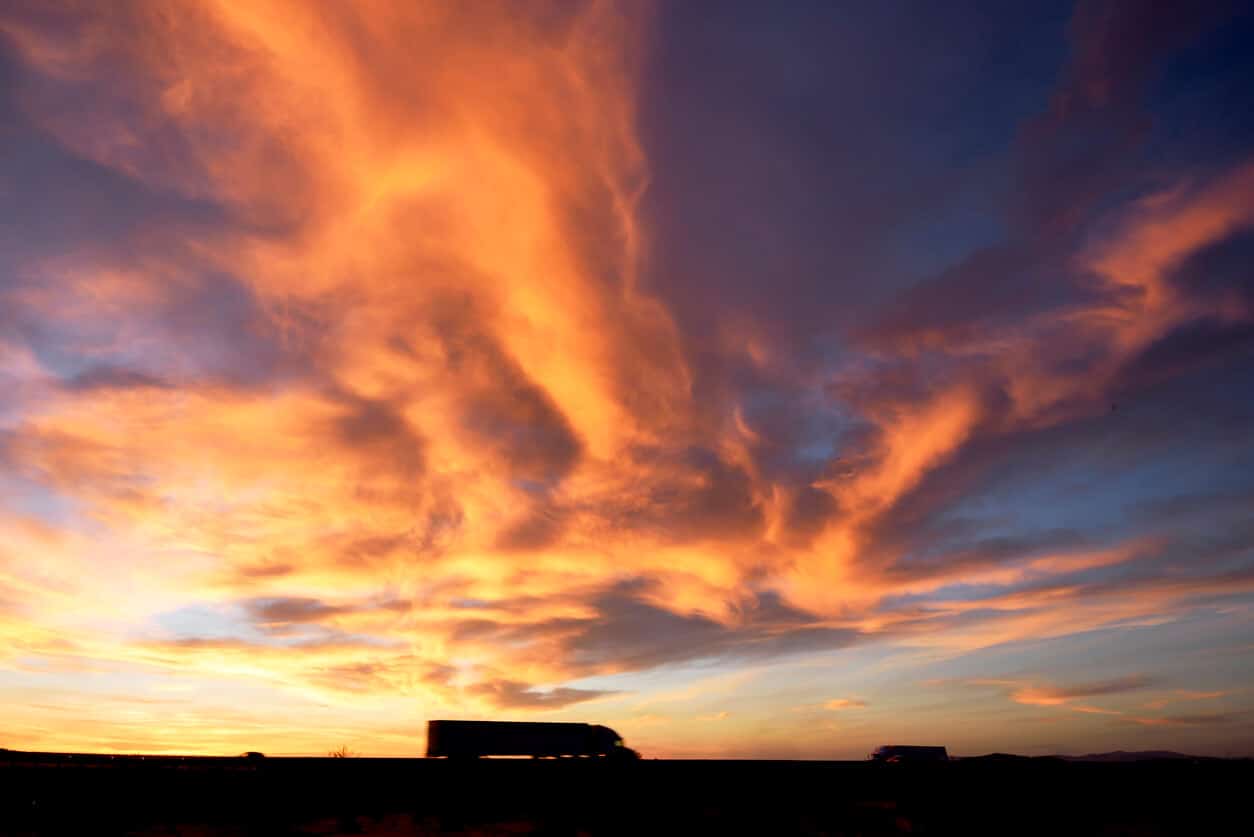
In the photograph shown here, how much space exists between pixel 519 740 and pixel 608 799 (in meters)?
33.7

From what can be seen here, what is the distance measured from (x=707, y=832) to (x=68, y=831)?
1189 centimetres

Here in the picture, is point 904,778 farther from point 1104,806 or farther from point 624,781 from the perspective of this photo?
point 624,781

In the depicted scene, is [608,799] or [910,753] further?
[910,753]

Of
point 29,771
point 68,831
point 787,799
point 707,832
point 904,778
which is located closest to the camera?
point 68,831

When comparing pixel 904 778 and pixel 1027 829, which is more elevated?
pixel 904 778

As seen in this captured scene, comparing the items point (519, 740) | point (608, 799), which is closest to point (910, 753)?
point (519, 740)

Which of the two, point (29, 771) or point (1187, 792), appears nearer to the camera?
point (29, 771)

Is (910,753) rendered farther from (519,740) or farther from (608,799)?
(608,799)

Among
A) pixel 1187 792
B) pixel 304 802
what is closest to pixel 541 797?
pixel 304 802

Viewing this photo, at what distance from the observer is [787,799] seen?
53.1ft

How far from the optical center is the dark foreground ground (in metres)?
13.1

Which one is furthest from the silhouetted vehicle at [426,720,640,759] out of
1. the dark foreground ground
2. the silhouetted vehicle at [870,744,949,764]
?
the dark foreground ground

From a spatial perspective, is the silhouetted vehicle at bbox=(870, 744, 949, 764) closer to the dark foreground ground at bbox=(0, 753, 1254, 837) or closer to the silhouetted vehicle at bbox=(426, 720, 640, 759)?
the silhouetted vehicle at bbox=(426, 720, 640, 759)

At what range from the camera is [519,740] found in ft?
151
